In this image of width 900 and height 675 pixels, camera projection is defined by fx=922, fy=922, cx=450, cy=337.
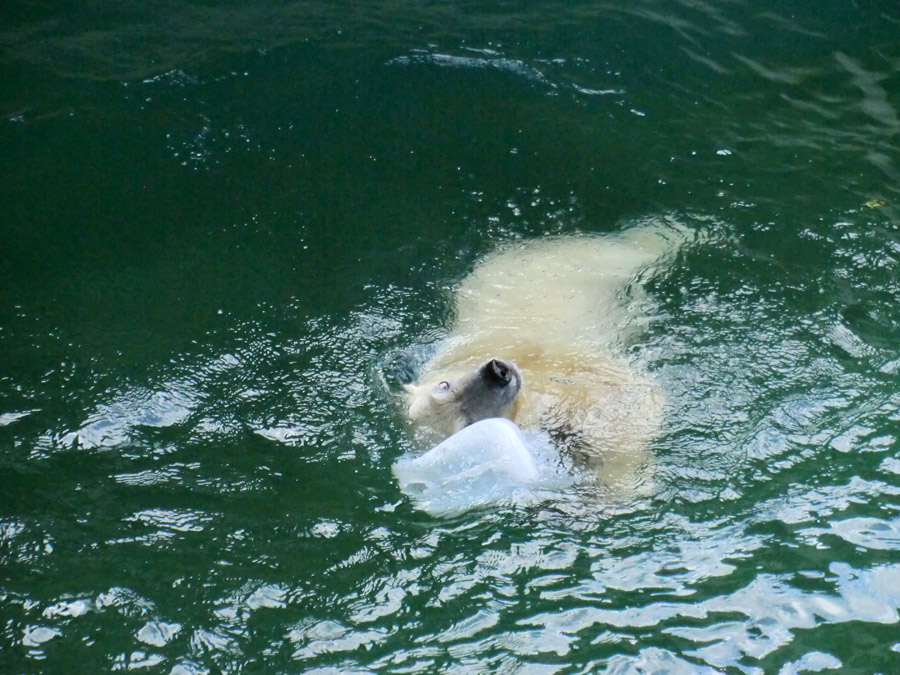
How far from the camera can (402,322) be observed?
543 cm

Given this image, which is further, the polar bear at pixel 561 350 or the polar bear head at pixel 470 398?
the polar bear at pixel 561 350

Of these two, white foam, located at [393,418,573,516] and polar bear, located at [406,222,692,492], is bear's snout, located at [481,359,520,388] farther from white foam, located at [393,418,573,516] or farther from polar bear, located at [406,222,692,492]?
white foam, located at [393,418,573,516]

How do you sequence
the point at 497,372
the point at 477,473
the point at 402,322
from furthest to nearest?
the point at 402,322 → the point at 497,372 → the point at 477,473

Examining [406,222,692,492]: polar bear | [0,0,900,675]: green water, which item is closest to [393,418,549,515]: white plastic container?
[0,0,900,675]: green water

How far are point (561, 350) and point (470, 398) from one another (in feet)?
2.98

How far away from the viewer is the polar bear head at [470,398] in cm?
444

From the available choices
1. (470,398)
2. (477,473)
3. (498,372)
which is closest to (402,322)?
(470,398)

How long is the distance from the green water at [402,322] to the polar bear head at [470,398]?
209mm

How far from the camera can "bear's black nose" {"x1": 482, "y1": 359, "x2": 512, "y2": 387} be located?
4383mm

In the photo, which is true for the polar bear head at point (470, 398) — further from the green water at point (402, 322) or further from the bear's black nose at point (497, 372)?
the green water at point (402, 322)

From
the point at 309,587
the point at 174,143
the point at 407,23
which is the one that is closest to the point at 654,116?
the point at 407,23

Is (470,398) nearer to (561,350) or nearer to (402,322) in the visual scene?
(561,350)

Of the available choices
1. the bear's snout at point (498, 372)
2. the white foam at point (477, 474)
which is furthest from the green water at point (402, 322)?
the bear's snout at point (498, 372)

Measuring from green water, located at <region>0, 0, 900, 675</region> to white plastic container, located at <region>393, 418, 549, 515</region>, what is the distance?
13 cm
